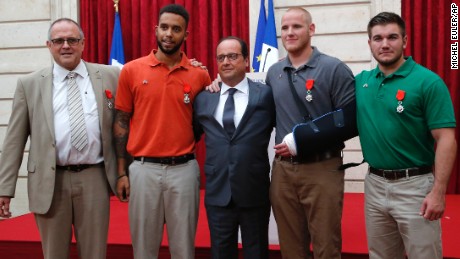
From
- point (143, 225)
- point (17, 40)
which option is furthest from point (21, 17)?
point (143, 225)

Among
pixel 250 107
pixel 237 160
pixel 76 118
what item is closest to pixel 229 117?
pixel 250 107

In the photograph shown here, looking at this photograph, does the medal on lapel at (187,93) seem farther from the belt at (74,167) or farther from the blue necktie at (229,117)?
the belt at (74,167)

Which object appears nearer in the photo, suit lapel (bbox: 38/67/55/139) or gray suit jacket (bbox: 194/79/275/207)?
gray suit jacket (bbox: 194/79/275/207)

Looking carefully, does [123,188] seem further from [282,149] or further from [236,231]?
Answer: [282,149]

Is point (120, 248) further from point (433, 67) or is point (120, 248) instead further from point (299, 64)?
point (433, 67)

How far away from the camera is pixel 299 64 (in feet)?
8.00

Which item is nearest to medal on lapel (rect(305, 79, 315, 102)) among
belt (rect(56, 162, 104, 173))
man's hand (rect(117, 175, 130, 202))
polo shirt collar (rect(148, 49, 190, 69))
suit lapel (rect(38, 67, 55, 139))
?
polo shirt collar (rect(148, 49, 190, 69))

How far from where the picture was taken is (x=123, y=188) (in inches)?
104

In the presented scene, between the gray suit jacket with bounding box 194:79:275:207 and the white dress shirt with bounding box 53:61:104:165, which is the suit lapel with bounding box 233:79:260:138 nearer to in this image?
the gray suit jacket with bounding box 194:79:275:207

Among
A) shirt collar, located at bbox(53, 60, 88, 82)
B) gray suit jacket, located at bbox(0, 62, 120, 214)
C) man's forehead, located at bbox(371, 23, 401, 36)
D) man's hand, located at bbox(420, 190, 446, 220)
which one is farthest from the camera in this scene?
shirt collar, located at bbox(53, 60, 88, 82)

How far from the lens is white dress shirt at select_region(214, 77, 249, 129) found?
2499 mm

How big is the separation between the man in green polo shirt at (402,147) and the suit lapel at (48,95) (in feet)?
5.12

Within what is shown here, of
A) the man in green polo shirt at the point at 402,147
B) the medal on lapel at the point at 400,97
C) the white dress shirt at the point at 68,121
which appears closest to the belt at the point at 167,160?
the white dress shirt at the point at 68,121

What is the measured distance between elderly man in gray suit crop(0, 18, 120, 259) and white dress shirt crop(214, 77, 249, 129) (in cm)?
62
